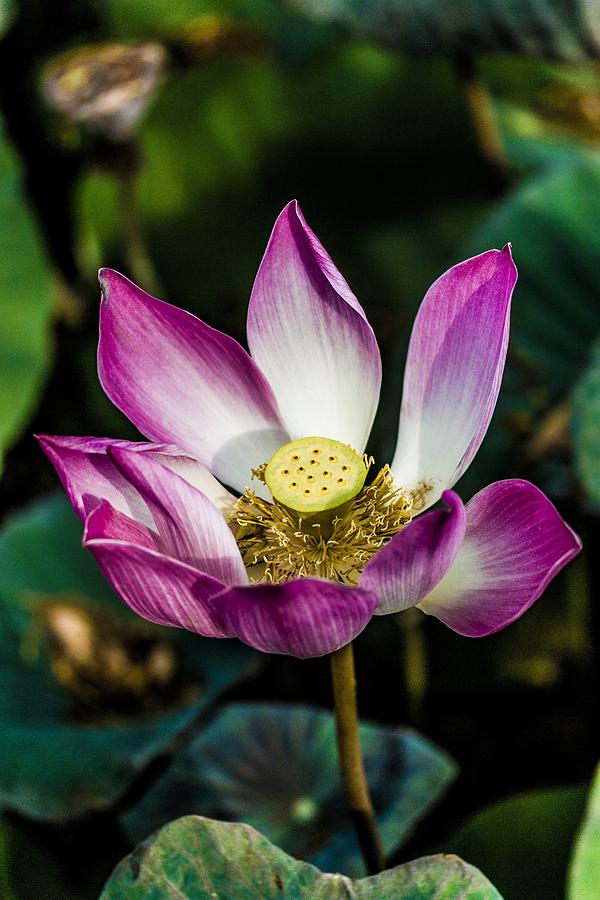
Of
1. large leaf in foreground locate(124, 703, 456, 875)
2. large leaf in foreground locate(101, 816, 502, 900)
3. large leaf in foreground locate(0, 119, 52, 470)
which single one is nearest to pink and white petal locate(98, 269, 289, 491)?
large leaf in foreground locate(101, 816, 502, 900)

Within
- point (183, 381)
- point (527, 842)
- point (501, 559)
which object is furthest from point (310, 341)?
point (527, 842)

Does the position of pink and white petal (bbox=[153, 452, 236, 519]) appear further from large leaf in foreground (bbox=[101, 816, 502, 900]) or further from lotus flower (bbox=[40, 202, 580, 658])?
large leaf in foreground (bbox=[101, 816, 502, 900])

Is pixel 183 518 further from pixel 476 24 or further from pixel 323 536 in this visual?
pixel 476 24

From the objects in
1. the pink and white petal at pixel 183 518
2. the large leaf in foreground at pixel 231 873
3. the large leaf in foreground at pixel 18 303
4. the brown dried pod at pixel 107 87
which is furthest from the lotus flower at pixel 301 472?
the brown dried pod at pixel 107 87

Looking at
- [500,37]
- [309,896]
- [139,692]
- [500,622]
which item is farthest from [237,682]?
[500,37]

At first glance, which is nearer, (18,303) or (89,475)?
(89,475)

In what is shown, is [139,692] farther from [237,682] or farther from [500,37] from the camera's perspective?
[500,37]
